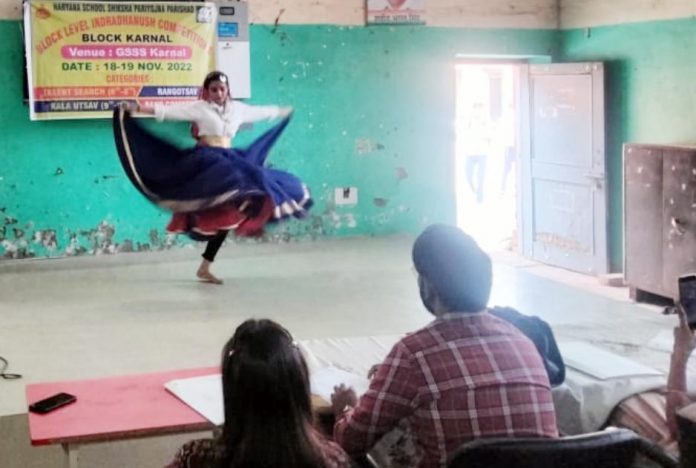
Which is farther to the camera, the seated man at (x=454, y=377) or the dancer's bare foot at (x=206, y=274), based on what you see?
the dancer's bare foot at (x=206, y=274)

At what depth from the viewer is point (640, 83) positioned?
7.60 m

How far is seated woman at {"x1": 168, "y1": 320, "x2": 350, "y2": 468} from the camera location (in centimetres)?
184

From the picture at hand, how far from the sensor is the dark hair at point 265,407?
6.05ft

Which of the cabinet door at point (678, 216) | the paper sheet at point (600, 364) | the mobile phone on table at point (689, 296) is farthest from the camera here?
the cabinet door at point (678, 216)

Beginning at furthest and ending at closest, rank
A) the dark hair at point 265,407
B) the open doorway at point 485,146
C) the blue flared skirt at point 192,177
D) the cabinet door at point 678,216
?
the open doorway at point 485,146
the blue flared skirt at point 192,177
the cabinet door at point 678,216
the dark hair at point 265,407

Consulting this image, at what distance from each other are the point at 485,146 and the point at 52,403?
9.52 m

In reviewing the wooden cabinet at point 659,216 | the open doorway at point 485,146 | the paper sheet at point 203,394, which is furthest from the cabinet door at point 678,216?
the paper sheet at point 203,394

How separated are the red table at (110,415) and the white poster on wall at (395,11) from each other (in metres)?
5.61

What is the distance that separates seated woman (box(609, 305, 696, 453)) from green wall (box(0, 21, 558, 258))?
16.5 ft

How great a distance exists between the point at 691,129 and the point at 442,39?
2269mm

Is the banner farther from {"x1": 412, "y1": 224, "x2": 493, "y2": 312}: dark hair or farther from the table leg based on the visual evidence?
{"x1": 412, "y1": 224, "x2": 493, "y2": 312}: dark hair

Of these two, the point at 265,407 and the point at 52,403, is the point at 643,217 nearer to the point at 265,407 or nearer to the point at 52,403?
Answer: the point at 52,403

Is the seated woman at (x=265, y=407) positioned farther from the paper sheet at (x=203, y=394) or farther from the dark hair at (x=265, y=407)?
the paper sheet at (x=203, y=394)

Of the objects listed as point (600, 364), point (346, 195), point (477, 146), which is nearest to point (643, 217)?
point (346, 195)
